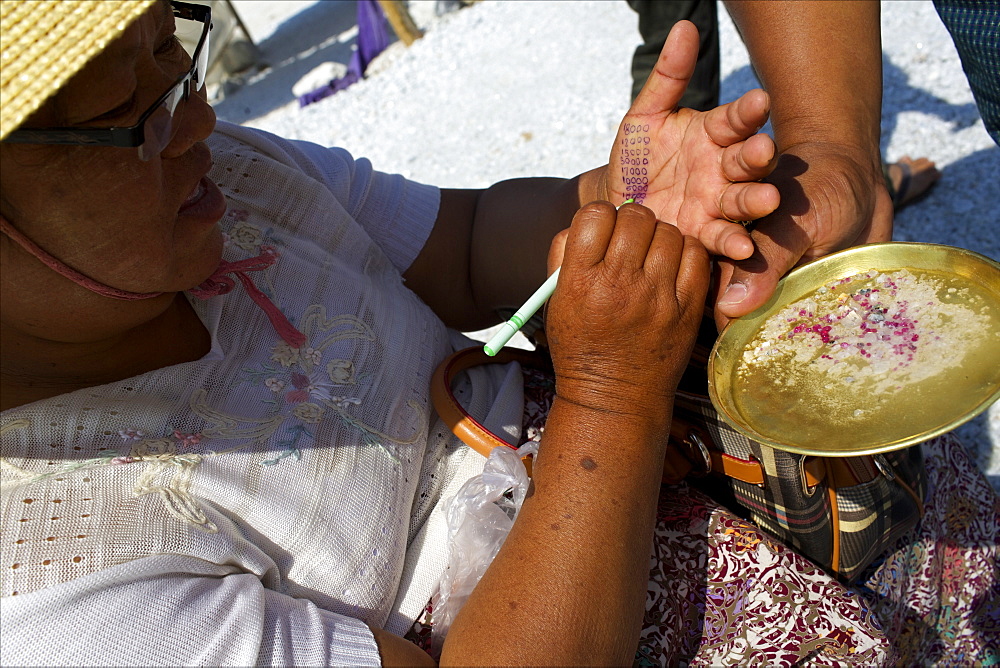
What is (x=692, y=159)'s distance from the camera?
48.5 inches

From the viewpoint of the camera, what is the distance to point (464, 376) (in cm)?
150

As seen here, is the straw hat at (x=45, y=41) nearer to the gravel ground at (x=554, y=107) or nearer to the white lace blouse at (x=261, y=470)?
the white lace blouse at (x=261, y=470)

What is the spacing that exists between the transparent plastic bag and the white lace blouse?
0.05 metres

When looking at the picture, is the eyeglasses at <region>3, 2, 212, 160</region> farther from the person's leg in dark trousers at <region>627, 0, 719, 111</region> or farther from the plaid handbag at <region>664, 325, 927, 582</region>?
the person's leg in dark trousers at <region>627, 0, 719, 111</region>

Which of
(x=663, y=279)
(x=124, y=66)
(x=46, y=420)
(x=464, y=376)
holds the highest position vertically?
(x=124, y=66)

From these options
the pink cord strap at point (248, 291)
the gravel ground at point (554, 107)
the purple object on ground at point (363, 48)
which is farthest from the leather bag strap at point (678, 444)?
the purple object on ground at point (363, 48)

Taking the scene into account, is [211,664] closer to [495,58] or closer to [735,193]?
[735,193]

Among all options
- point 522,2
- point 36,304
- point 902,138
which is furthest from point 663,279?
point 522,2

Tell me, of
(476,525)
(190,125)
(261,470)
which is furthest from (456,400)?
(190,125)

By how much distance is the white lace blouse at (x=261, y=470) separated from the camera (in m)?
0.88

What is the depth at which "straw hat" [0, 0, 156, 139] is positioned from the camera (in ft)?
2.34

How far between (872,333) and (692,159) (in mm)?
418

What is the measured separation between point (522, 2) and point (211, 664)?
5.14 m

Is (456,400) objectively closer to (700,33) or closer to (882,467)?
(882,467)
